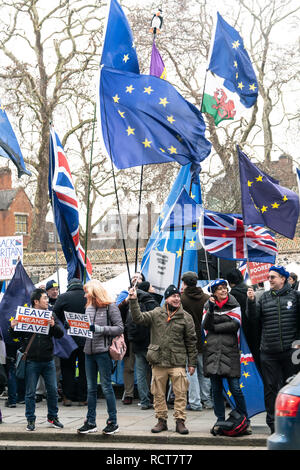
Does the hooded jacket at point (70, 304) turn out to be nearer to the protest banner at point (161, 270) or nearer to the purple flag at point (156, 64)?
the protest banner at point (161, 270)

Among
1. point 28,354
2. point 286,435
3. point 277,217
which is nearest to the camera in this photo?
point 286,435

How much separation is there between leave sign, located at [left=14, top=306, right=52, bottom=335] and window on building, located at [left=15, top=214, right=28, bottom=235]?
53615 mm

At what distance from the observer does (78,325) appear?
28.3ft

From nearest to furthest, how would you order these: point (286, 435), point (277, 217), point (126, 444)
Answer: point (286, 435) < point (126, 444) < point (277, 217)

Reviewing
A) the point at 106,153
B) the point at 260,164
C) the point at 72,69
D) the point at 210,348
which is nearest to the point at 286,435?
the point at 210,348

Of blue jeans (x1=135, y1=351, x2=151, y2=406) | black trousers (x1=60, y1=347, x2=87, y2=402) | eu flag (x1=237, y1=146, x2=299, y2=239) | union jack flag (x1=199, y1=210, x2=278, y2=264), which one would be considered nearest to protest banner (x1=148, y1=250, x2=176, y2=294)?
union jack flag (x1=199, y1=210, x2=278, y2=264)

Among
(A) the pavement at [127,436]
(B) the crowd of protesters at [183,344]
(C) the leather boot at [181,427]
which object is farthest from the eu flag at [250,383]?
(C) the leather boot at [181,427]

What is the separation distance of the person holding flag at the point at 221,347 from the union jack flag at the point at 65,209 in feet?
13.5

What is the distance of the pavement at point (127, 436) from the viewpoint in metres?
8.34

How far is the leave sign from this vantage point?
9.02m
